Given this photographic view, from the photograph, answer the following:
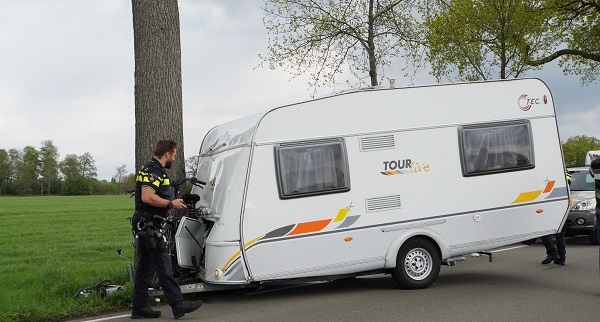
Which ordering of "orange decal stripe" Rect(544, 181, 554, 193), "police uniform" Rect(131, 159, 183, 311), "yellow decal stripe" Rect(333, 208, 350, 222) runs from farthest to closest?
"orange decal stripe" Rect(544, 181, 554, 193), "yellow decal stripe" Rect(333, 208, 350, 222), "police uniform" Rect(131, 159, 183, 311)

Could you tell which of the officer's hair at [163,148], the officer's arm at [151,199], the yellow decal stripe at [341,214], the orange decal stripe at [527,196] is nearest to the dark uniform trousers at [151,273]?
the officer's arm at [151,199]

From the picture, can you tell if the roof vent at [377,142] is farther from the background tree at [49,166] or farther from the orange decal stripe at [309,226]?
the background tree at [49,166]

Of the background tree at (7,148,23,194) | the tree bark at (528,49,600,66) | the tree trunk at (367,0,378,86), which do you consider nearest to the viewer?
the tree trunk at (367,0,378,86)

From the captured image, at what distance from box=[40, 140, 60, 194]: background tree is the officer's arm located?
98887 millimetres

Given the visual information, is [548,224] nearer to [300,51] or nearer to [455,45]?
[300,51]

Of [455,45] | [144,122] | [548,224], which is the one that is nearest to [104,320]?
[144,122]

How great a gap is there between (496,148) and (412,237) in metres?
1.82

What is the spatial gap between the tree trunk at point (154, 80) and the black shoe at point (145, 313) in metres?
2.43

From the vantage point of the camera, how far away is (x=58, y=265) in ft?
45.7

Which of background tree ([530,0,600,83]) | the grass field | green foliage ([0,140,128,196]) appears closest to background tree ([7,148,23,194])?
green foliage ([0,140,128,196])

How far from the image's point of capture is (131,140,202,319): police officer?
24.6ft

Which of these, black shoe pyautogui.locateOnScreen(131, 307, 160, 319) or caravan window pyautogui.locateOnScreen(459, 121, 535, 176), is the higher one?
caravan window pyautogui.locateOnScreen(459, 121, 535, 176)

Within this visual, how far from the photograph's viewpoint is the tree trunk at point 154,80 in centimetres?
959

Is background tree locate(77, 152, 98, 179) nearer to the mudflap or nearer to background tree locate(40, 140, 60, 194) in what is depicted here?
background tree locate(40, 140, 60, 194)
